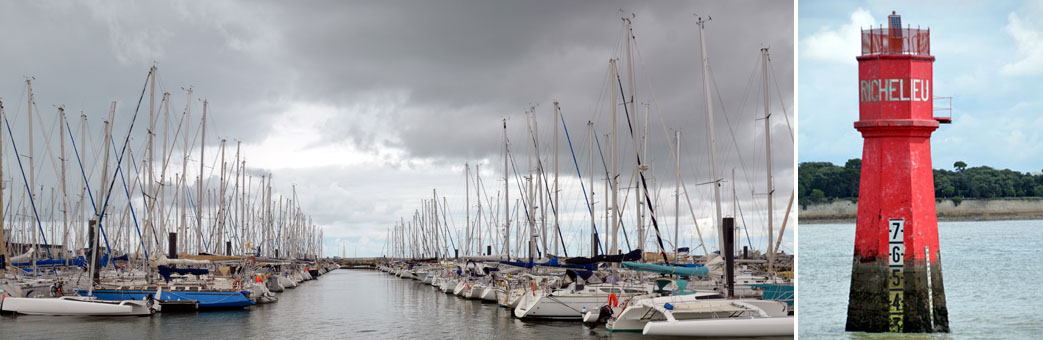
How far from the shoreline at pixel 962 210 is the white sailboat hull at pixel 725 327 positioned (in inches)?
4612

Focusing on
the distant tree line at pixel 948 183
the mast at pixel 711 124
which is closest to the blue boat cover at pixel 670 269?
the mast at pixel 711 124

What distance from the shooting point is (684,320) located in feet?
87.3

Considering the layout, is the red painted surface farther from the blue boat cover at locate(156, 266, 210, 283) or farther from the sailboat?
the blue boat cover at locate(156, 266, 210, 283)

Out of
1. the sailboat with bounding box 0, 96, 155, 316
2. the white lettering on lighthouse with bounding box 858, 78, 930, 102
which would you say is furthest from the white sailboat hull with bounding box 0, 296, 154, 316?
the white lettering on lighthouse with bounding box 858, 78, 930, 102

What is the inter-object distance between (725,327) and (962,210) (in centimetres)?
15357

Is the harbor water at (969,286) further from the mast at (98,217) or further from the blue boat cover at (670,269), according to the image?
the mast at (98,217)

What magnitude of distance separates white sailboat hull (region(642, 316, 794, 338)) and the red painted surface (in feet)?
10.6

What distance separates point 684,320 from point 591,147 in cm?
2077

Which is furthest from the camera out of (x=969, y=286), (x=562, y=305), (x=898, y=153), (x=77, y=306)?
(x=969, y=286)

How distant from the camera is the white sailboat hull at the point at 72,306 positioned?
34719 millimetres

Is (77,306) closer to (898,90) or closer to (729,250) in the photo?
(729,250)

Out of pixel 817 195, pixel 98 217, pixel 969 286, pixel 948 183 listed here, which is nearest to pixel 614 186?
pixel 98 217

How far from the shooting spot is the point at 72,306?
34.7 metres

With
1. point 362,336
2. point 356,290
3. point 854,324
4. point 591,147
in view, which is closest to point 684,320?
point 854,324
